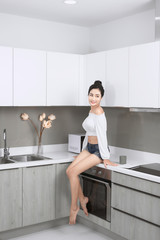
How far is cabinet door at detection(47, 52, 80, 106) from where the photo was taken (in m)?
3.92

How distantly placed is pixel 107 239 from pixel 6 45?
2562 millimetres

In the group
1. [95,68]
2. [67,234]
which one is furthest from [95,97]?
[67,234]

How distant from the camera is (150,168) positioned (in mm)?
3309

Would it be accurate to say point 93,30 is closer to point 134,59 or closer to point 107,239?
point 134,59

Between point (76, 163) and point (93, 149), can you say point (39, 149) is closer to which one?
point (76, 163)

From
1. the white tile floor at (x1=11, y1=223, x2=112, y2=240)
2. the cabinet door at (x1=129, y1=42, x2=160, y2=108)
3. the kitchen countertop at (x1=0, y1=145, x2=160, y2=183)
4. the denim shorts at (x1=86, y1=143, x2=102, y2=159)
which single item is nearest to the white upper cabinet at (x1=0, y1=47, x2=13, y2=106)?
the kitchen countertop at (x1=0, y1=145, x2=160, y2=183)

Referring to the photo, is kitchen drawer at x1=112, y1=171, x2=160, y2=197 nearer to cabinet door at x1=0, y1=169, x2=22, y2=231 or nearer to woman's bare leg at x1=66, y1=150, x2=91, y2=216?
woman's bare leg at x1=66, y1=150, x2=91, y2=216

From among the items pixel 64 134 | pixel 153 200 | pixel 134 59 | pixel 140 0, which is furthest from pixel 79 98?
pixel 153 200

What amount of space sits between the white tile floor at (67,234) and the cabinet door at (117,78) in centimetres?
152

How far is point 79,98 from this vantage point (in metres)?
4.16

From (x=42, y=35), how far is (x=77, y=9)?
0.71 meters

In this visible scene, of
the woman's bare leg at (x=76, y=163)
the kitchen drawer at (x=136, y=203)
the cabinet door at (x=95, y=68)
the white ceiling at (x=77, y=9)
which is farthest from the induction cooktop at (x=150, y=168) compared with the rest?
the white ceiling at (x=77, y=9)

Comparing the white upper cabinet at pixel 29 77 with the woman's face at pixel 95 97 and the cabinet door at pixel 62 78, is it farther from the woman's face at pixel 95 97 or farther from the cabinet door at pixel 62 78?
the woman's face at pixel 95 97

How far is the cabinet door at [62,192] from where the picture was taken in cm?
379
